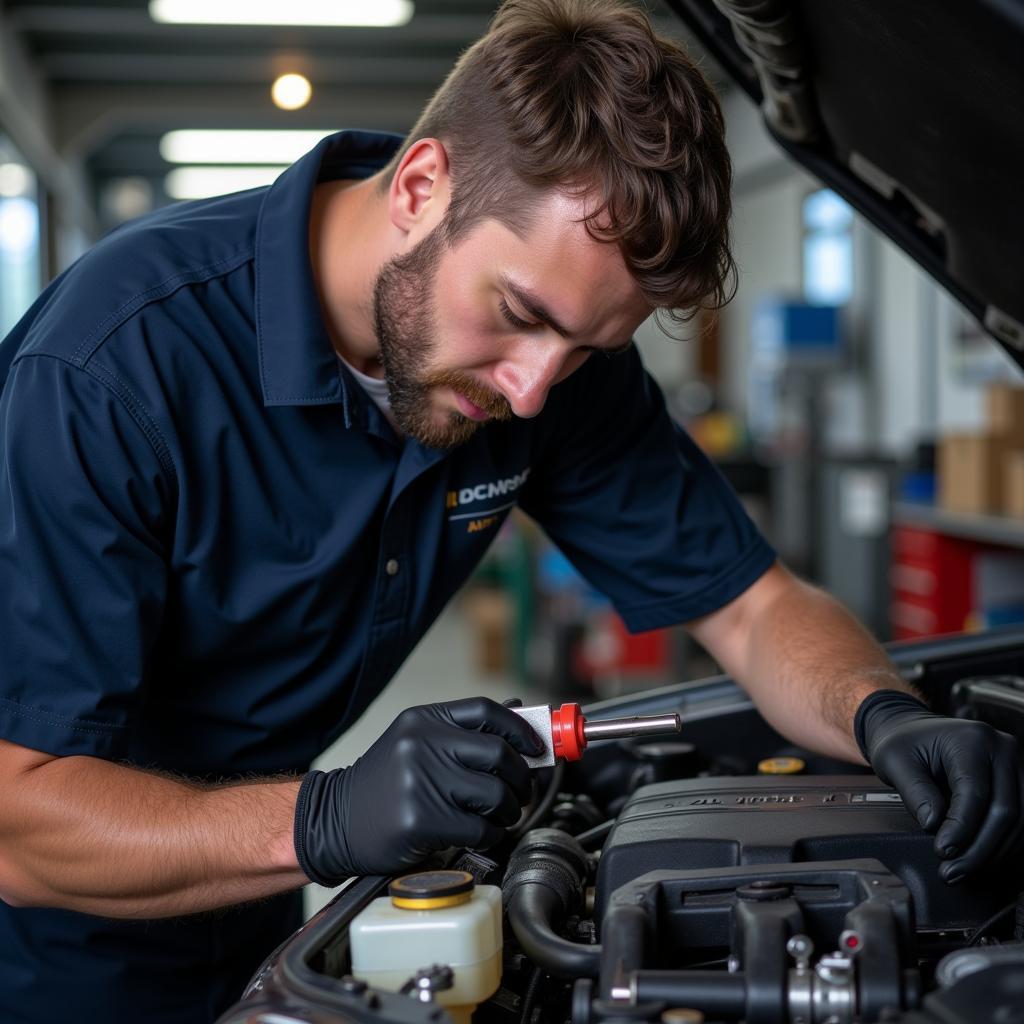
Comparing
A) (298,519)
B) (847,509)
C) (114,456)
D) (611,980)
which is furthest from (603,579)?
(847,509)

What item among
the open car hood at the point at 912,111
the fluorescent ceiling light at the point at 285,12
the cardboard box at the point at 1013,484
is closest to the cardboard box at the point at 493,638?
the cardboard box at the point at 1013,484

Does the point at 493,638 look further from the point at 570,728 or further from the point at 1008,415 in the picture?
the point at 570,728

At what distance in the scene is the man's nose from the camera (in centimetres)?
113

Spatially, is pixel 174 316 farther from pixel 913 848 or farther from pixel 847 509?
pixel 847 509

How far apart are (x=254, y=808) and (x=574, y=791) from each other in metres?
0.43

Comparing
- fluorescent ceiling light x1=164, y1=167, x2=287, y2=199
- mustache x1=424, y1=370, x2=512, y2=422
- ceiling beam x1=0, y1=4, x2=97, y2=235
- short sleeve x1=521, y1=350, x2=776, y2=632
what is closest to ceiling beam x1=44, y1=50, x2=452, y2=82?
ceiling beam x1=0, y1=4, x2=97, y2=235

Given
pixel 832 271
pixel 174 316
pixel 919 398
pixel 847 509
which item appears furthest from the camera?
pixel 832 271

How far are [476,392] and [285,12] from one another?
5269mm

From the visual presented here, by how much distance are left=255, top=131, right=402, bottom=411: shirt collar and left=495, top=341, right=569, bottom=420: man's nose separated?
0.19 meters

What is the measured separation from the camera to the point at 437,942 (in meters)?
0.79

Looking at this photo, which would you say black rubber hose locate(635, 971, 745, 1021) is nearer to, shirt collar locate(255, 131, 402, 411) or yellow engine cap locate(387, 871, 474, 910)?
yellow engine cap locate(387, 871, 474, 910)

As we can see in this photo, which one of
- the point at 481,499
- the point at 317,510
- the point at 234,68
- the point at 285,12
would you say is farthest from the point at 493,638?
the point at 317,510

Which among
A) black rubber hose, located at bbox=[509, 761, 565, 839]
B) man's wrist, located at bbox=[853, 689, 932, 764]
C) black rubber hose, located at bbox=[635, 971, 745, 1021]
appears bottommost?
black rubber hose, located at bbox=[509, 761, 565, 839]

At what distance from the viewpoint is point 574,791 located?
134 centimetres
